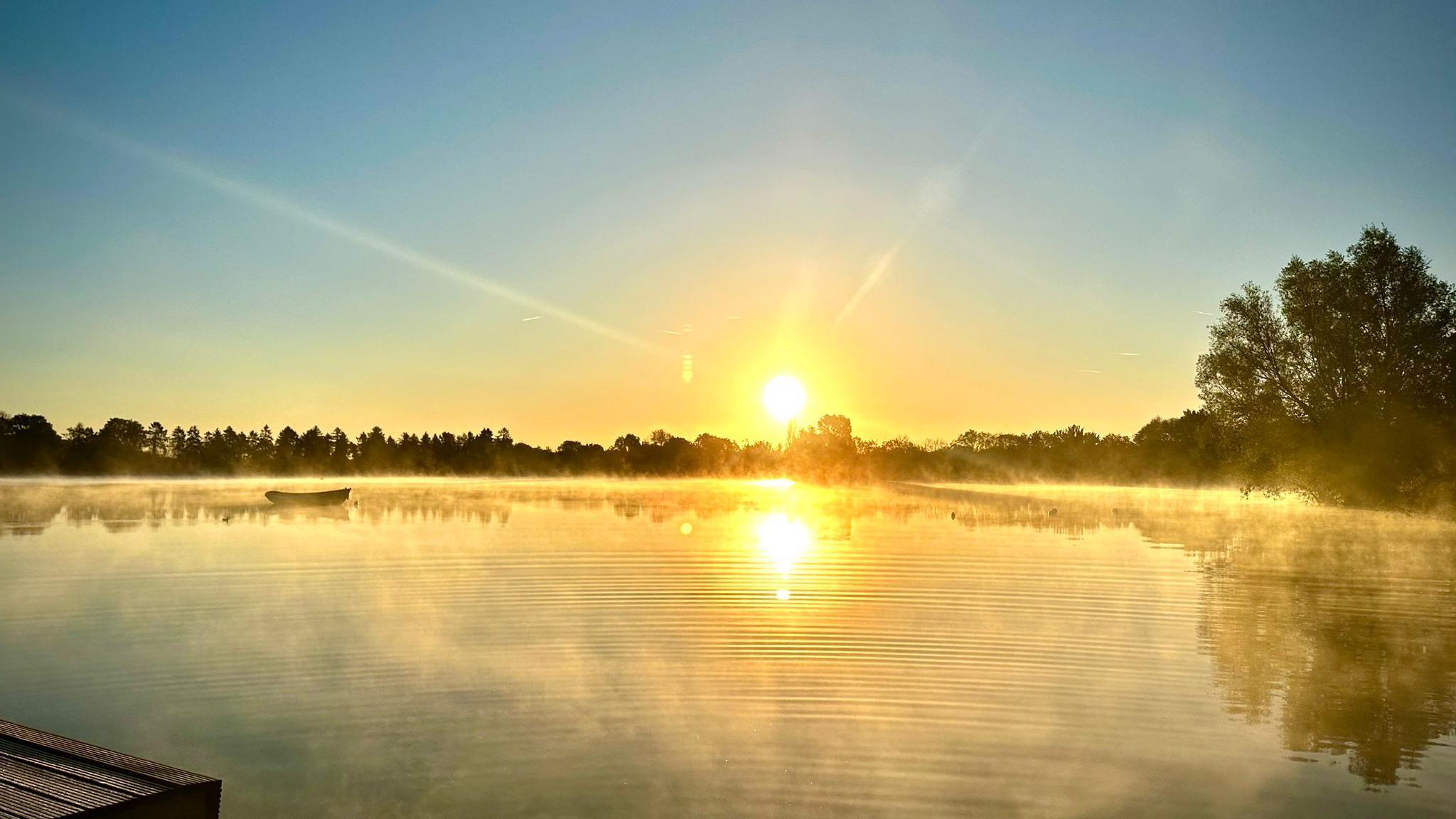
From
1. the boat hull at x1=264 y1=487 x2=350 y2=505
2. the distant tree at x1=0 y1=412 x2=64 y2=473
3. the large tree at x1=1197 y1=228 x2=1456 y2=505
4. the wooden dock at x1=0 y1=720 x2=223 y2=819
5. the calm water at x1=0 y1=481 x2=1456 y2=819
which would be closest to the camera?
the wooden dock at x1=0 y1=720 x2=223 y2=819

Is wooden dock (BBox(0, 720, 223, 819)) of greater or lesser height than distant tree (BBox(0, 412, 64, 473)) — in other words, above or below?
below

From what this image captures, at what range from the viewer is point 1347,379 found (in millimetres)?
53812

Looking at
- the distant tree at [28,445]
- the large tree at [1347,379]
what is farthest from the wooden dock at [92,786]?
the distant tree at [28,445]

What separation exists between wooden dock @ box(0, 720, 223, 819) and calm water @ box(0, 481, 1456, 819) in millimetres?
2150

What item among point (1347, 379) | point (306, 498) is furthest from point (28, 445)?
point (1347, 379)

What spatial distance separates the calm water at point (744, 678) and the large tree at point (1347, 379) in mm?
22582

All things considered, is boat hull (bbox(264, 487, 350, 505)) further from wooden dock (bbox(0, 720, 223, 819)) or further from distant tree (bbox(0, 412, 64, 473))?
distant tree (bbox(0, 412, 64, 473))

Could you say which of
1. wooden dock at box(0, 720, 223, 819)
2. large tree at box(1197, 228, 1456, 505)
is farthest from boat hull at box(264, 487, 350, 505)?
wooden dock at box(0, 720, 223, 819)

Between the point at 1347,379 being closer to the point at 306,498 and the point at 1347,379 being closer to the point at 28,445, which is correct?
the point at 306,498

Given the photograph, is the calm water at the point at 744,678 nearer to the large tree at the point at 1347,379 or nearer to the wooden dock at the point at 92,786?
the wooden dock at the point at 92,786

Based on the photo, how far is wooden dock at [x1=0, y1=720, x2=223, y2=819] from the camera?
620 cm

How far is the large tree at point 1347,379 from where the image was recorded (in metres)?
51.8

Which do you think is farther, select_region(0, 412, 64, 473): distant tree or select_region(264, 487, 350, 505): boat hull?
select_region(0, 412, 64, 473): distant tree

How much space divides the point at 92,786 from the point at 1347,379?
198 ft
